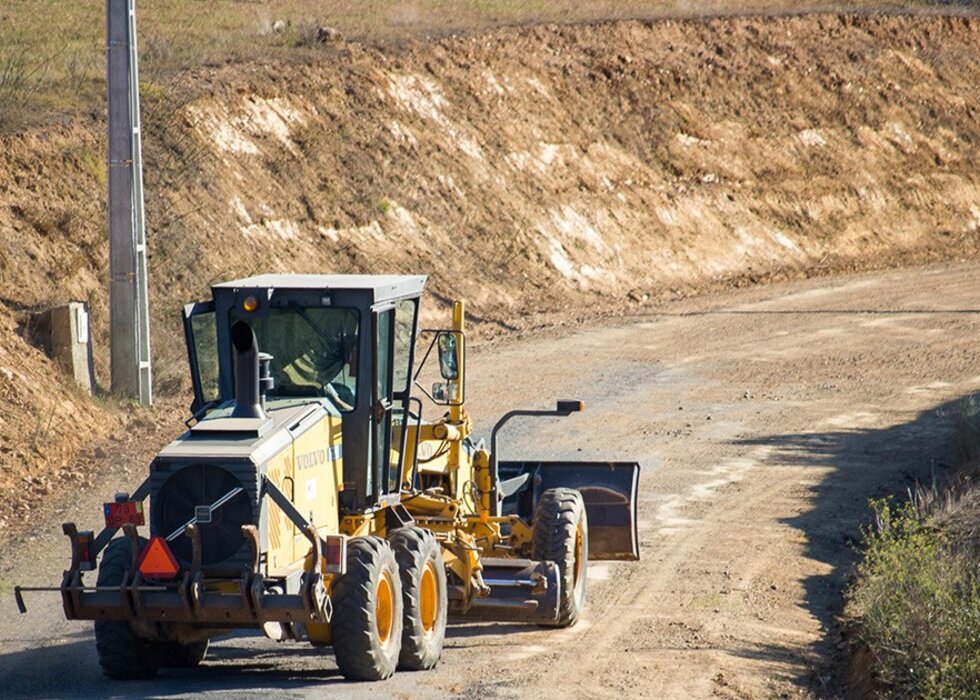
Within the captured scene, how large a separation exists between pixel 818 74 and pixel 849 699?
3093cm

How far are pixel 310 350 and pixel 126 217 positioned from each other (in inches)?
355

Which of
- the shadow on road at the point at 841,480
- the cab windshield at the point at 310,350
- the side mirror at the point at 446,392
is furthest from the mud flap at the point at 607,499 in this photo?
the cab windshield at the point at 310,350

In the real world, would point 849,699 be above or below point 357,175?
below

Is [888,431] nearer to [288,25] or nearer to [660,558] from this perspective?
[660,558]

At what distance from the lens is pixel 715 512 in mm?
16578

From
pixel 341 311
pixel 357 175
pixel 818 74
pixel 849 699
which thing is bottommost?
pixel 849 699

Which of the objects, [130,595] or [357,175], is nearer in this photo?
[130,595]

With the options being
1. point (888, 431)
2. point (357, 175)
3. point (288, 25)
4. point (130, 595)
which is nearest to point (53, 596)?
point (130, 595)

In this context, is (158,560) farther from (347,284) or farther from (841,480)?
(841,480)

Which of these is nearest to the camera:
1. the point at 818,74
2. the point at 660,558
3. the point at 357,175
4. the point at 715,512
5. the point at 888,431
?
the point at 660,558

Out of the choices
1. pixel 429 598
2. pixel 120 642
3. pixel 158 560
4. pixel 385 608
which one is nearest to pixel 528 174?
pixel 429 598

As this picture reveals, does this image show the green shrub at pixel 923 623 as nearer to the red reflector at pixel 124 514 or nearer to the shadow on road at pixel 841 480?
the shadow on road at pixel 841 480

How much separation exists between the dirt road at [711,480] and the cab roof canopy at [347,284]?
2540 mm

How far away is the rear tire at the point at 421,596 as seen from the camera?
10.0m
